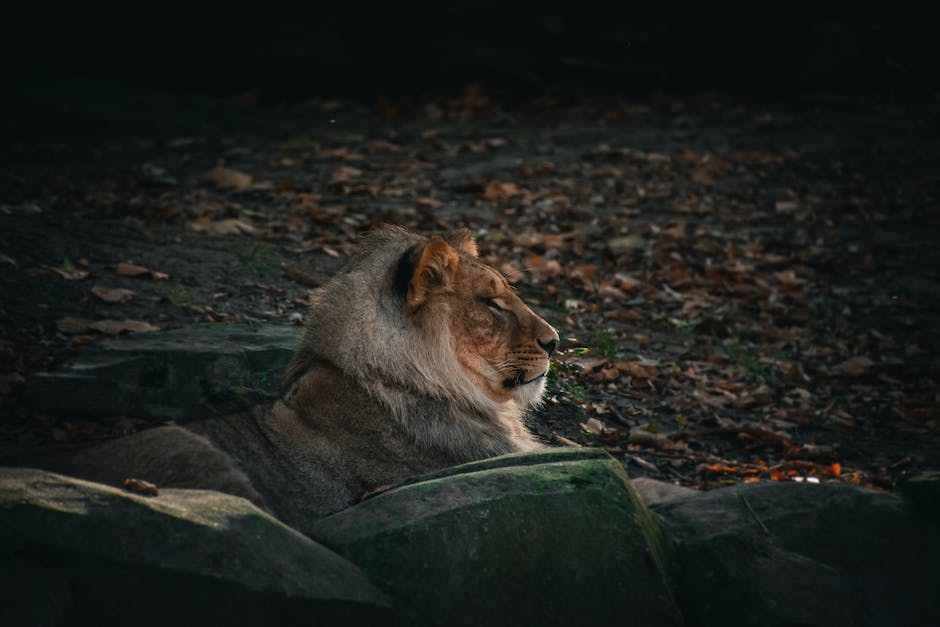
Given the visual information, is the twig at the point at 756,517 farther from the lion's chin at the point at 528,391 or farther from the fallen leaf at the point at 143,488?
the fallen leaf at the point at 143,488

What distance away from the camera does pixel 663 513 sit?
3955mm

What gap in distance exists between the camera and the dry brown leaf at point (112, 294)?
662cm

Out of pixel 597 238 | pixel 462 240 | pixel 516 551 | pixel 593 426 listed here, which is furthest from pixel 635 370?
pixel 516 551

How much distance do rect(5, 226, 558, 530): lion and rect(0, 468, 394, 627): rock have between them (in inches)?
32.8

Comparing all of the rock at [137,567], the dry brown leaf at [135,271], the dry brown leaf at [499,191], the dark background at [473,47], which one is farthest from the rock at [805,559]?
the dark background at [473,47]

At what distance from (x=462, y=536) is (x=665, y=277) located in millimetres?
6540

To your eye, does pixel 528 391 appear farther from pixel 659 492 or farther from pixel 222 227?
pixel 222 227

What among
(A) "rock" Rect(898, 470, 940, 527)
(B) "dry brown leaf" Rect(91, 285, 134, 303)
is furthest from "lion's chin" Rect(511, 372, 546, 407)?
(B) "dry brown leaf" Rect(91, 285, 134, 303)

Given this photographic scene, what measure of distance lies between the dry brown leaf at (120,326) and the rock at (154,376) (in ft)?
1.79

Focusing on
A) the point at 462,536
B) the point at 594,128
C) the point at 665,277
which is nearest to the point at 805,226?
the point at 665,277

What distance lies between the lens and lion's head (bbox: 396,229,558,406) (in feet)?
15.0

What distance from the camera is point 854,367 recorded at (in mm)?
7758

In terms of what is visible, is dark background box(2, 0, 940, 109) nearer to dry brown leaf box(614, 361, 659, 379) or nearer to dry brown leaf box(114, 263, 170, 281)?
dry brown leaf box(114, 263, 170, 281)

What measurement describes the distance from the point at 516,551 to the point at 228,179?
28.2 ft
